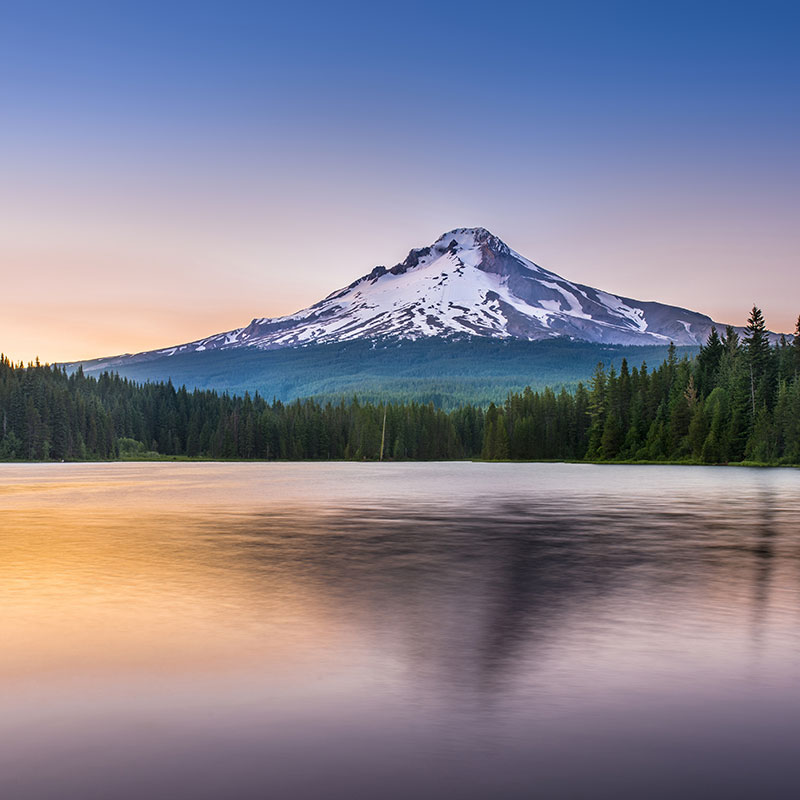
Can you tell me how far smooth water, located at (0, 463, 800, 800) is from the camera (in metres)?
9.94

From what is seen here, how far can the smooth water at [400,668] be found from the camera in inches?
391

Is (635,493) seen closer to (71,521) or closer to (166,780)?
(71,521)

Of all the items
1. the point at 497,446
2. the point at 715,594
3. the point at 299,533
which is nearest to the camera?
the point at 715,594

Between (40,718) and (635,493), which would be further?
(635,493)

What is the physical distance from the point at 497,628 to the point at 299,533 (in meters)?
21.7

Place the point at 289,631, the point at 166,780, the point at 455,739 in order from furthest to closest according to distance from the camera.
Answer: the point at 289,631
the point at 455,739
the point at 166,780

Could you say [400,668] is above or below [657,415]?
below

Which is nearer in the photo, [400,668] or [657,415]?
[400,668]

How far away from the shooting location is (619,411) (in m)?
160

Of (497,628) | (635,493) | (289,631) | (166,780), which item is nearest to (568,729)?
(166,780)

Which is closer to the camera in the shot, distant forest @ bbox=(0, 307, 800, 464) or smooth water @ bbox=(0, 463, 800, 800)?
smooth water @ bbox=(0, 463, 800, 800)

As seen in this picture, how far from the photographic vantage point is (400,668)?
14.6m

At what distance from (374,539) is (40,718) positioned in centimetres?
2434

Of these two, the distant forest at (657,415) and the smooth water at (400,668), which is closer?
the smooth water at (400,668)
